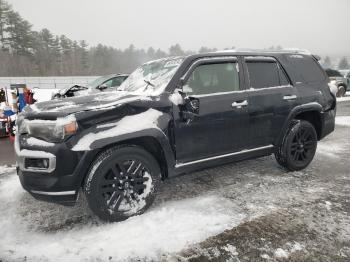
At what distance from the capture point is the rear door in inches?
159

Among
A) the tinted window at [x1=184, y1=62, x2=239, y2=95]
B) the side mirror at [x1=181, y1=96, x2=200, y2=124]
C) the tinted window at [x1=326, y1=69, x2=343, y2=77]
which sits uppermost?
the tinted window at [x1=184, y1=62, x2=239, y2=95]

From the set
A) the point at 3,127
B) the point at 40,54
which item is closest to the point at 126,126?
the point at 3,127

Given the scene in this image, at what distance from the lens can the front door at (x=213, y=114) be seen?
3527 millimetres

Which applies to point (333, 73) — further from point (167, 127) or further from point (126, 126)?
point (126, 126)

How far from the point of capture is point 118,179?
10.3 feet

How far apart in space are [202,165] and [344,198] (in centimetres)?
180

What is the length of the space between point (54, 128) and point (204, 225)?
1.77m

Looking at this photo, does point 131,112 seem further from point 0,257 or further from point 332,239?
point 332,239

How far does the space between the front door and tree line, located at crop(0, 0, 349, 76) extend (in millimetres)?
49381

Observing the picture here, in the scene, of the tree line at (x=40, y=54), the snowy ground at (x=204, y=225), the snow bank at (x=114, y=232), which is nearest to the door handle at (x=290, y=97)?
the snowy ground at (x=204, y=225)

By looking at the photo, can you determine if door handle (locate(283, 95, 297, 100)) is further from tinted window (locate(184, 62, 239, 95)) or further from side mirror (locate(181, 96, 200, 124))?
side mirror (locate(181, 96, 200, 124))

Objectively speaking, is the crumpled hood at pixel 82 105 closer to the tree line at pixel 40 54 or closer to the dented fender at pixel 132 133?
the dented fender at pixel 132 133

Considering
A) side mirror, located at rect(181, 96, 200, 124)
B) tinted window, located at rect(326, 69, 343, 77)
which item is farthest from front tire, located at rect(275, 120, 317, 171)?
tinted window, located at rect(326, 69, 343, 77)

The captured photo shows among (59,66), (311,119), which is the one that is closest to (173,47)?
(59,66)
